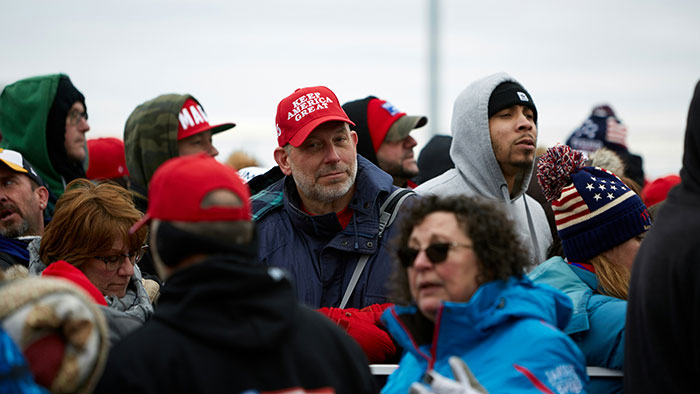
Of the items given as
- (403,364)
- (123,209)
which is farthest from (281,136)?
(403,364)

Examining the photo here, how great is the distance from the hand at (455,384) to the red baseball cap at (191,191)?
0.82 meters

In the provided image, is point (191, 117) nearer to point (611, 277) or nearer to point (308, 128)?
point (308, 128)

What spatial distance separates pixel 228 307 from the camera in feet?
7.35

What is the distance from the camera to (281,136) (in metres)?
4.68

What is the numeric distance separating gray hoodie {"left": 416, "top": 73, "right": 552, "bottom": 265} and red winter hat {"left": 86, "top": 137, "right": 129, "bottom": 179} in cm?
309

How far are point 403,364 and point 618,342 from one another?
95 cm

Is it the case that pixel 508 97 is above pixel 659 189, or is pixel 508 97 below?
above

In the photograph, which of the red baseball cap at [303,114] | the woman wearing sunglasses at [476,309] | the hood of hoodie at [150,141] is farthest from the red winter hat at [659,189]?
the woman wearing sunglasses at [476,309]

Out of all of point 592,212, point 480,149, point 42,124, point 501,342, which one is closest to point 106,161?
point 42,124

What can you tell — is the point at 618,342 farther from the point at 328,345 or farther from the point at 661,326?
the point at 328,345

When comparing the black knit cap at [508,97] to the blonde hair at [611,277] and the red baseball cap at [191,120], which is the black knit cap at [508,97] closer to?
the blonde hair at [611,277]

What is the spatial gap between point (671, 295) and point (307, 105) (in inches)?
99.9

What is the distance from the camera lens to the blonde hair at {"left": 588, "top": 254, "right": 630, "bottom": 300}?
3.64 metres

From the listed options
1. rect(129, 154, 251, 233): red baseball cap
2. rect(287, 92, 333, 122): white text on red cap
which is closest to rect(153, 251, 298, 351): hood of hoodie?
rect(129, 154, 251, 233): red baseball cap
